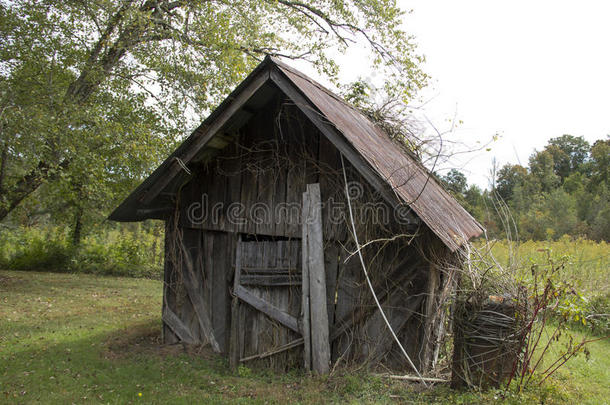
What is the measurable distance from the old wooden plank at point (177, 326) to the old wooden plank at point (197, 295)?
0.40m

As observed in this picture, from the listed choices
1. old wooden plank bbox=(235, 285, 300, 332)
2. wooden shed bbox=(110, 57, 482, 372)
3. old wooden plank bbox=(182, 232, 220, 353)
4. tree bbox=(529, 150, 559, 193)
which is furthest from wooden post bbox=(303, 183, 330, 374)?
tree bbox=(529, 150, 559, 193)

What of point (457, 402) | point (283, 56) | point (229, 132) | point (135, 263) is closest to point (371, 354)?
point (457, 402)

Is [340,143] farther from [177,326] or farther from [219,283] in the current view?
[177,326]

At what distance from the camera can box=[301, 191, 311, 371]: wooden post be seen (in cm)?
582

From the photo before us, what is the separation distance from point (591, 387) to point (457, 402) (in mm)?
3040

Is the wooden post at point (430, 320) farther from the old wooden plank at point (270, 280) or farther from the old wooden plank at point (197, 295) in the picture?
the old wooden plank at point (197, 295)

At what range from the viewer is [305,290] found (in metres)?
5.92

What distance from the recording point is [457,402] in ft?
14.0

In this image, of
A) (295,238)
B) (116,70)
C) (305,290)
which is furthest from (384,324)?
(116,70)

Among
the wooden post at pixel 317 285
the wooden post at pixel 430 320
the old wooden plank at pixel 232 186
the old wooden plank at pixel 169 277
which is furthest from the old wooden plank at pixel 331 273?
the old wooden plank at pixel 169 277

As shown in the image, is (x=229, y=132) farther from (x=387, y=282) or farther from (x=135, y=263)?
(x=135, y=263)

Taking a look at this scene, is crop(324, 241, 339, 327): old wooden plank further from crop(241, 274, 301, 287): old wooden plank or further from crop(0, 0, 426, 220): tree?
crop(0, 0, 426, 220): tree

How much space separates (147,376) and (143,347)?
159 centimetres

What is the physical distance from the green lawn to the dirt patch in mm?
18
